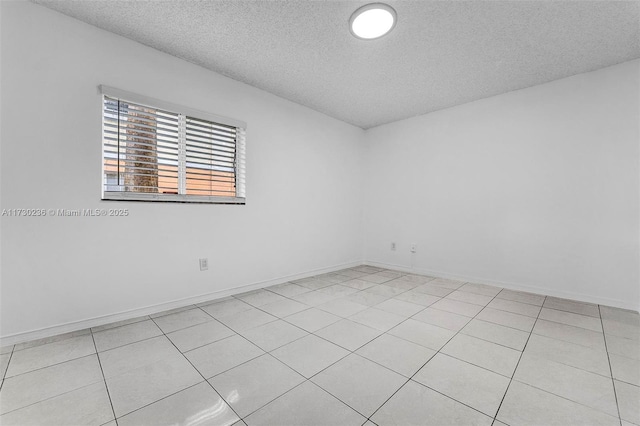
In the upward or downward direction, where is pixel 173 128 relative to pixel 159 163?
upward

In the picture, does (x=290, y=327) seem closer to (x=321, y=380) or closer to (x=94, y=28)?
(x=321, y=380)

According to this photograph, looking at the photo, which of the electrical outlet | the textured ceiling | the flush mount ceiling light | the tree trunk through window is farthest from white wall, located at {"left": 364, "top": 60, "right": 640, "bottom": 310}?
the tree trunk through window

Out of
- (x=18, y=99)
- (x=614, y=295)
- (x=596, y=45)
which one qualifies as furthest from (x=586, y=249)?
(x=18, y=99)

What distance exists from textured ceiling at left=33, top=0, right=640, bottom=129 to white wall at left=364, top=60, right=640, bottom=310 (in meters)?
0.38

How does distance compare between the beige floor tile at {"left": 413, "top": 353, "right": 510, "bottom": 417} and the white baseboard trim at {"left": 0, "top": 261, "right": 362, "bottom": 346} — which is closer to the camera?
the beige floor tile at {"left": 413, "top": 353, "right": 510, "bottom": 417}

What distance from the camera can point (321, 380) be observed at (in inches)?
63.4

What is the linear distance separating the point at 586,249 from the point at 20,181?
546cm

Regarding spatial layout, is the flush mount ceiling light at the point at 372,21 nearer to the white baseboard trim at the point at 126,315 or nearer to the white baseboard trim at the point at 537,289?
the white baseboard trim at the point at 126,315

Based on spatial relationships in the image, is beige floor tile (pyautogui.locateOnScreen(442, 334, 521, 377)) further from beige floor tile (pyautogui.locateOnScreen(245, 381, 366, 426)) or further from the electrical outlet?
the electrical outlet

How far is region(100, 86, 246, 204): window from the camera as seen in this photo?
2.45m

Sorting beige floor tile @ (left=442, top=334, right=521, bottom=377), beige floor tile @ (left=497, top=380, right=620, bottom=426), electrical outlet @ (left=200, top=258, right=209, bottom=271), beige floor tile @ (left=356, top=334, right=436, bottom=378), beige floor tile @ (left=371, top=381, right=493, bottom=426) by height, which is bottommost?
beige floor tile @ (left=497, top=380, right=620, bottom=426)

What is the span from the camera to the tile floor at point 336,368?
135 cm

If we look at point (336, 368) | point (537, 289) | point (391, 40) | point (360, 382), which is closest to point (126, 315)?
point (336, 368)

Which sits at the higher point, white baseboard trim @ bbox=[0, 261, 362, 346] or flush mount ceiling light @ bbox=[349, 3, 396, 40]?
flush mount ceiling light @ bbox=[349, 3, 396, 40]
